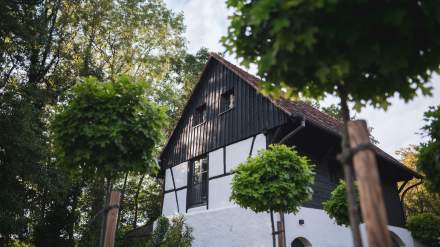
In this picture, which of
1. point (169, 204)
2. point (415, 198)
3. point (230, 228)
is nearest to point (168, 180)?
point (169, 204)

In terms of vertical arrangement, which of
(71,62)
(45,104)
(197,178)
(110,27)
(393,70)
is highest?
(110,27)

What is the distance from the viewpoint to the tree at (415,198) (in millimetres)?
26156

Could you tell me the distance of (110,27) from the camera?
19.2 meters

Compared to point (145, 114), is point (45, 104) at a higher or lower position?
higher

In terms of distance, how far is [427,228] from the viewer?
14.3m

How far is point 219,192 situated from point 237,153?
1.57 m

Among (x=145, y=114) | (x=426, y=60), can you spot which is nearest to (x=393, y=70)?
(x=426, y=60)

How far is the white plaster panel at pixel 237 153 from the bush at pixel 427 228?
26.9 ft

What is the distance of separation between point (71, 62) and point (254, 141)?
11240 mm

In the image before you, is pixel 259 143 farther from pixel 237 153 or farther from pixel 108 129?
pixel 108 129

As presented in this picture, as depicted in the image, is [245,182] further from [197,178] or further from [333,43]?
[197,178]

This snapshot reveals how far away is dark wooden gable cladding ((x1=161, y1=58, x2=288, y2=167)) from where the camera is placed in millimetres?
12344

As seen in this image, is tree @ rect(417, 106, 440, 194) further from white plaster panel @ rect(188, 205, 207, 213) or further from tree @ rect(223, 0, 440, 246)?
white plaster panel @ rect(188, 205, 207, 213)

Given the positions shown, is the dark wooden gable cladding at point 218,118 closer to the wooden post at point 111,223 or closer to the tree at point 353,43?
the wooden post at point 111,223
